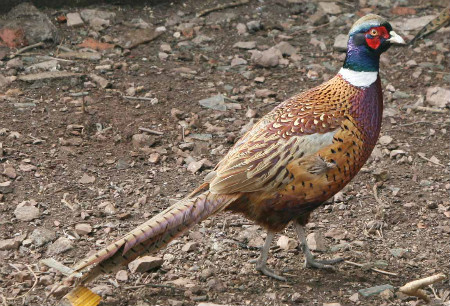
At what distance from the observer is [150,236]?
3594 millimetres

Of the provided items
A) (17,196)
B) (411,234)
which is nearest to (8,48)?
(17,196)

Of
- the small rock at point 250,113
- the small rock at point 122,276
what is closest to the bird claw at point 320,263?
the small rock at point 122,276

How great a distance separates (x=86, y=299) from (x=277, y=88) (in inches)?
118

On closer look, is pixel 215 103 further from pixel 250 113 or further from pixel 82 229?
pixel 82 229

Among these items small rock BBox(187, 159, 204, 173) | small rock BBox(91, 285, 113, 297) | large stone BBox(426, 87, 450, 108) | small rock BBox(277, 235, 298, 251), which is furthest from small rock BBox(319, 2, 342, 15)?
small rock BBox(91, 285, 113, 297)

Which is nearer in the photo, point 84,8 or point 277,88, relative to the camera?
point 277,88

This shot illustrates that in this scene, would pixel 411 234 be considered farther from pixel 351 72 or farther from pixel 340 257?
pixel 351 72

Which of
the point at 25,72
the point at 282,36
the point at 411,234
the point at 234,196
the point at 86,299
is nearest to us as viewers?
the point at 86,299

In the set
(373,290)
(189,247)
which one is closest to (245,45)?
(189,247)

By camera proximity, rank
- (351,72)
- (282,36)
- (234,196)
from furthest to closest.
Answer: (282,36)
(351,72)
(234,196)

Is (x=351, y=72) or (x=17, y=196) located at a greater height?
(x=351, y=72)

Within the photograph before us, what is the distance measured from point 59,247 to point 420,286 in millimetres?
1866

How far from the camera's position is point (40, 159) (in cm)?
496

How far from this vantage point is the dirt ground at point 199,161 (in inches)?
156
